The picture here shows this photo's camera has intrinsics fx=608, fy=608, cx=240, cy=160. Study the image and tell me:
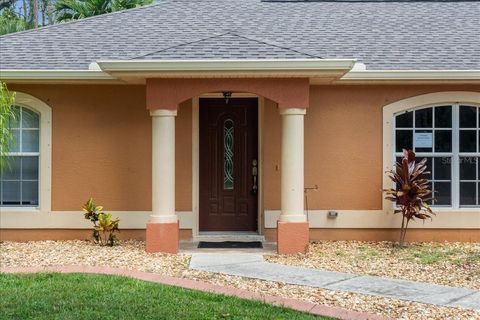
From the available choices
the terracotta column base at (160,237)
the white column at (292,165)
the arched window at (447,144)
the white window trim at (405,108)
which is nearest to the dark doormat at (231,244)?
the terracotta column base at (160,237)

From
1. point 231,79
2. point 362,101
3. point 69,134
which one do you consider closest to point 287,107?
point 231,79

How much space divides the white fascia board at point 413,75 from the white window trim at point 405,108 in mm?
442

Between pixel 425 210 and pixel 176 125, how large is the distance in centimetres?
465

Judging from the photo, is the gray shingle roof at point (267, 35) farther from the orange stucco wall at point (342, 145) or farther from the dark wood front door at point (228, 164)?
the dark wood front door at point (228, 164)

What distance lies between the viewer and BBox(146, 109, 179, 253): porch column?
959cm

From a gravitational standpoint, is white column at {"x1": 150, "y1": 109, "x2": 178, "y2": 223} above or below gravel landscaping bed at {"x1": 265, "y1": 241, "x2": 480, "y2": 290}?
above

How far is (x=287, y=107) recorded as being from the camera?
9.58 metres

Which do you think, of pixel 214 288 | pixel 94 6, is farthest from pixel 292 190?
pixel 94 6

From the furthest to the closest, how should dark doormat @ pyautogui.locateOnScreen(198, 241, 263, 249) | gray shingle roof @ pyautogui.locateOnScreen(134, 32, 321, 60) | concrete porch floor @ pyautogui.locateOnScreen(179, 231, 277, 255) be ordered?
1. dark doormat @ pyautogui.locateOnScreen(198, 241, 263, 249)
2. concrete porch floor @ pyautogui.locateOnScreen(179, 231, 277, 255)
3. gray shingle roof @ pyautogui.locateOnScreen(134, 32, 321, 60)

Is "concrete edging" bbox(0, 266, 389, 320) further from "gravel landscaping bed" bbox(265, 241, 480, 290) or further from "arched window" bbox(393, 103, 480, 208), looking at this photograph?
"arched window" bbox(393, 103, 480, 208)

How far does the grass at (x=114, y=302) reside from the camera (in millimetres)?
5852

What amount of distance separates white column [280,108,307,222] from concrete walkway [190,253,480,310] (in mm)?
960

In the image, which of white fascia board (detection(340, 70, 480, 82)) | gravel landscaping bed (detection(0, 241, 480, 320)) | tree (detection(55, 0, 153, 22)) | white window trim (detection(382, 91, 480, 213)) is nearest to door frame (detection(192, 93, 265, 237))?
gravel landscaping bed (detection(0, 241, 480, 320))

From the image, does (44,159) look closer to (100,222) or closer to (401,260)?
(100,222)
